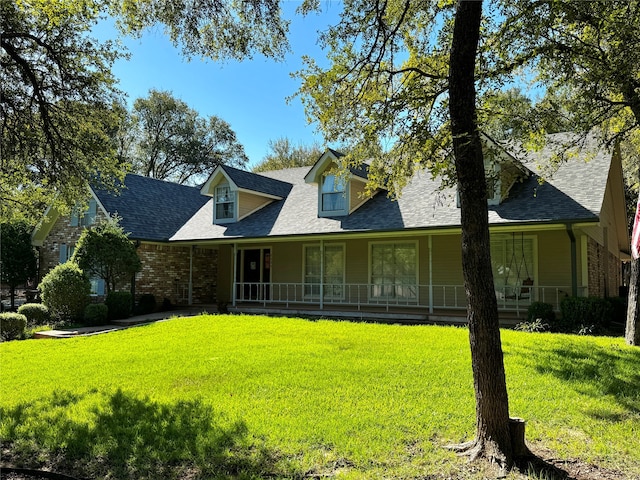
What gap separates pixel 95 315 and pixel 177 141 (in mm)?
27140

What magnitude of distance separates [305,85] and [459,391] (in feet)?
15.7

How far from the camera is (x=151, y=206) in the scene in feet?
65.0

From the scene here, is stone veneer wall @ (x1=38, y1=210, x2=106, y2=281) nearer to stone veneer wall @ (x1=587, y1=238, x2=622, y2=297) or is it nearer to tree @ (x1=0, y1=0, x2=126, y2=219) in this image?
tree @ (x1=0, y1=0, x2=126, y2=219)

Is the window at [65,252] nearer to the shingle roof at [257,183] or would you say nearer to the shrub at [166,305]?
the shrub at [166,305]

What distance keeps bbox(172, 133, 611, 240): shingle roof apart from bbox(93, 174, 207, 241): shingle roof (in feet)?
3.28

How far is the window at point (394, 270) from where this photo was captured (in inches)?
580

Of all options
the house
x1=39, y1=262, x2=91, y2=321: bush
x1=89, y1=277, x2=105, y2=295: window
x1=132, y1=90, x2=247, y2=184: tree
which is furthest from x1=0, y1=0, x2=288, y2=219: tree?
x1=132, y1=90, x2=247, y2=184: tree

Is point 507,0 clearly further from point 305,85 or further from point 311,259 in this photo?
point 311,259

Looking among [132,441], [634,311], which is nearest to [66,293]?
[132,441]

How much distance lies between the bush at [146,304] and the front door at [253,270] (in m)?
3.21

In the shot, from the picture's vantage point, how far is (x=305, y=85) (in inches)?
270

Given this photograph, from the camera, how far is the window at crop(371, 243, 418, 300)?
48.3ft

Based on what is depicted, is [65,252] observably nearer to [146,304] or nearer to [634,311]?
[146,304]

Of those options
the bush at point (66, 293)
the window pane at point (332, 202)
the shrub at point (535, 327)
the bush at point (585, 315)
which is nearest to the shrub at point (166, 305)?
the bush at point (66, 293)
